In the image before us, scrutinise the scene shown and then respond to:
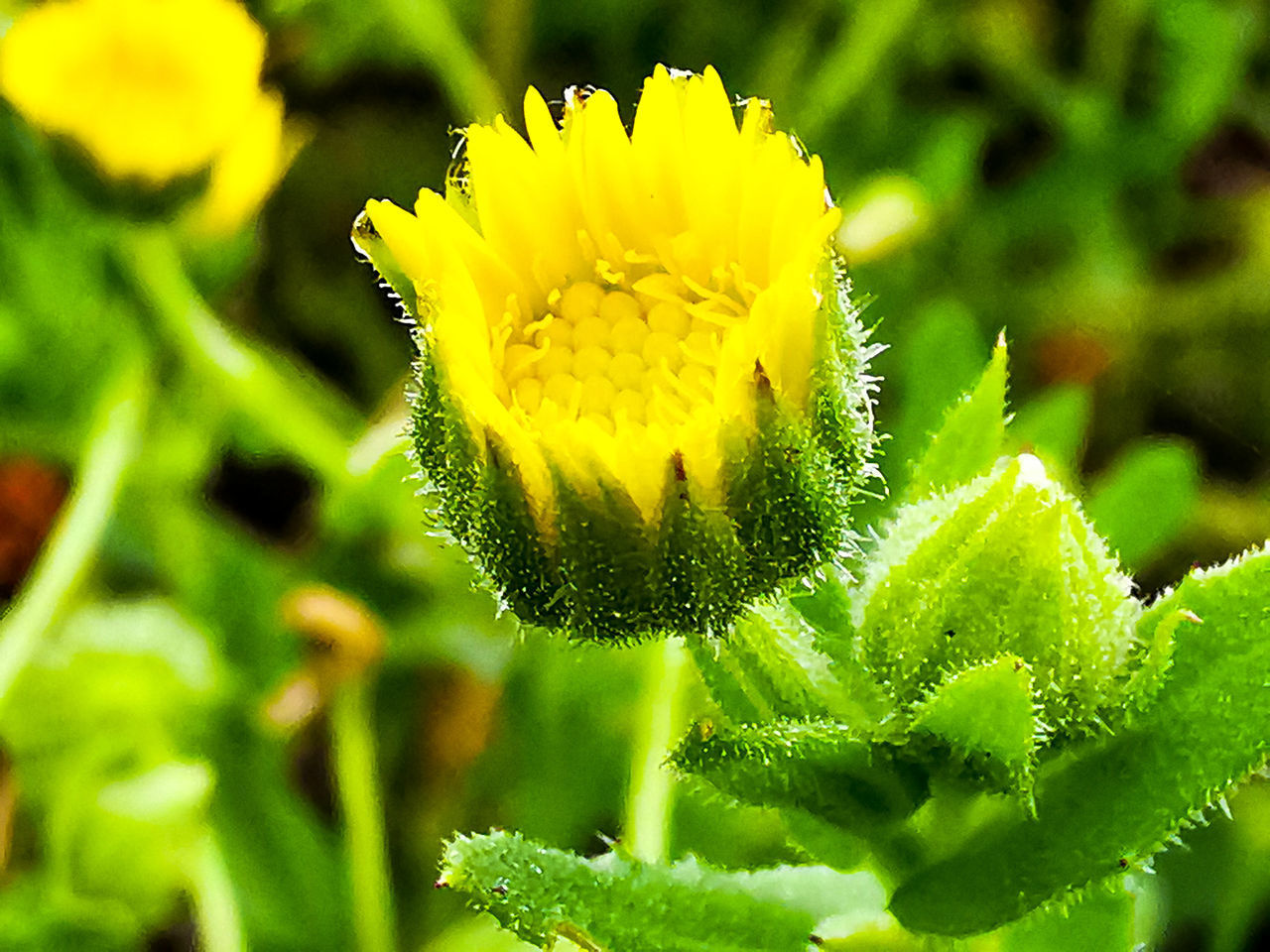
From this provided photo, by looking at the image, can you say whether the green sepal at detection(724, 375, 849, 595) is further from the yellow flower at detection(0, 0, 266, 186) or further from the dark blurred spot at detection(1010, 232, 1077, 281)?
the dark blurred spot at detection(1010, 232, 1077, 281)

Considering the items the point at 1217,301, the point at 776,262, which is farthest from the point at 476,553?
the point at 1217,301

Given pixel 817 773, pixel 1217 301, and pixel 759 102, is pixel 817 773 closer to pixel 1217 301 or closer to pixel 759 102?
pixel 759 102

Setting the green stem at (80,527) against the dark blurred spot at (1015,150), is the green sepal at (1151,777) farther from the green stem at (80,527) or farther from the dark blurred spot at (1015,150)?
the dark blurred spot at (1015,150)

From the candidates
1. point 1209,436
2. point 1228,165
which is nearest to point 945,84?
point 1228,165

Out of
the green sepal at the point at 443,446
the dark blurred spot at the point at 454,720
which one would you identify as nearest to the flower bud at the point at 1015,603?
the green sepal at the point at 443,446

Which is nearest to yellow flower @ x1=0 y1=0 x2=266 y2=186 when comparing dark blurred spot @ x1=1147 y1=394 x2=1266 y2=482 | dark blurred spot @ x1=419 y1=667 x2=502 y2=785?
dark blurred spot @ x1=419 y1=667 x2=502 y2=785

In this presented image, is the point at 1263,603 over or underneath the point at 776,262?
underneath
